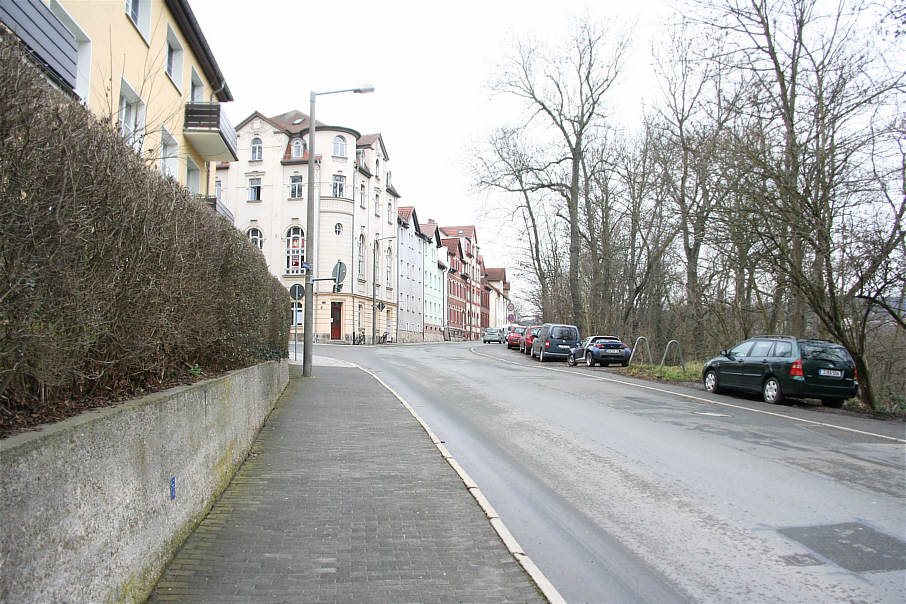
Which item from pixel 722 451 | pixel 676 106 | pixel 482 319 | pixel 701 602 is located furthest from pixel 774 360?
pixel 482 319

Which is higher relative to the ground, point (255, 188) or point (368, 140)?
point (368, 140)

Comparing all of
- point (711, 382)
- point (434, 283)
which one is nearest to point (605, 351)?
point (711, 382)

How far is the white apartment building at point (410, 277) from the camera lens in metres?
63.7

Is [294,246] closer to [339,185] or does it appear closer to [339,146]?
[339,185]

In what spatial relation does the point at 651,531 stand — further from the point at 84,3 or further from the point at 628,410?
the point at 84,3

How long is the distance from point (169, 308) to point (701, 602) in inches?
168

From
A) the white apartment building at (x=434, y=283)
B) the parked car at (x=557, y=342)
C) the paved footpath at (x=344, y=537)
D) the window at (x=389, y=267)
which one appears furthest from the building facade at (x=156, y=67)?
the white apartment building at (x=434, y=283)

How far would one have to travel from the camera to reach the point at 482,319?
120 meters

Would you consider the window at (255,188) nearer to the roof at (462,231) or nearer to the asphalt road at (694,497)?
the asphalt road at (694,497)

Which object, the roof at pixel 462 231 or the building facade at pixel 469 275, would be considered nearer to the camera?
the building facade at pixel 469 275

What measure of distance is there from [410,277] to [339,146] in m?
20.0

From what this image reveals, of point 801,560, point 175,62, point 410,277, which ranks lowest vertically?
point 801,560

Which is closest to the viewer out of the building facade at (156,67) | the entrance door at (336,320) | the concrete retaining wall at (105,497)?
the concrete retaining wall at (105,497)

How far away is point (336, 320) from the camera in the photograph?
50.5m
